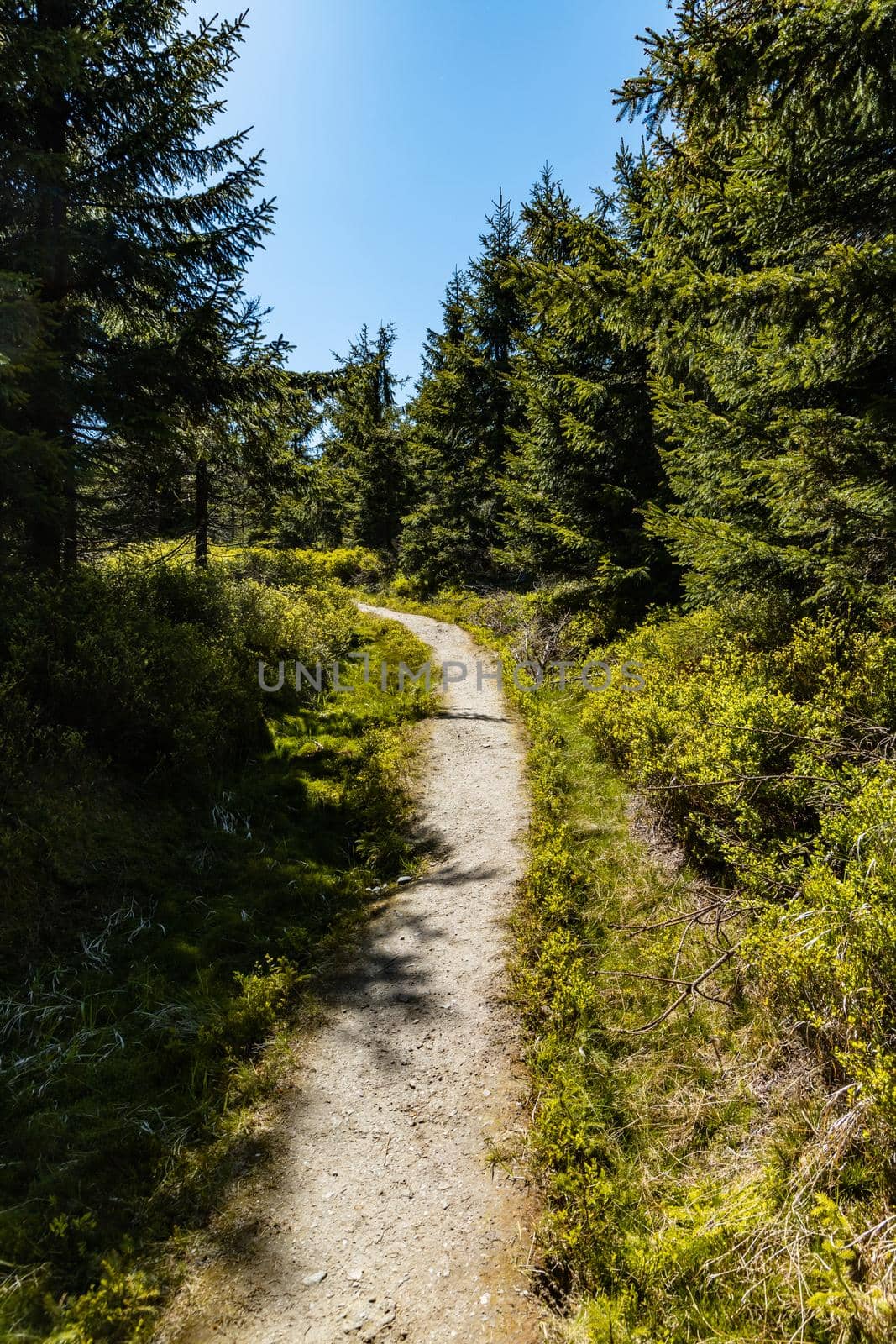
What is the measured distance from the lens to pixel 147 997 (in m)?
4.49

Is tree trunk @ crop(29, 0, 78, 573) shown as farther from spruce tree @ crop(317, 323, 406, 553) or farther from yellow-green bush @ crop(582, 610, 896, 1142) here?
spruce tree @ crop(317, 323, 406, 553)

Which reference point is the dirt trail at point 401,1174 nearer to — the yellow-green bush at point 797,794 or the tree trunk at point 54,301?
the yellow-green bush at point 797,794

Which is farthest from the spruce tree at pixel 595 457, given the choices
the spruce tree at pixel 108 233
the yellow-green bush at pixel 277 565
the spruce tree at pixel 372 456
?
the spruce tree at pixel 372 456

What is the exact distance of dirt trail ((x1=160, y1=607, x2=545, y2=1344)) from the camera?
107 inches

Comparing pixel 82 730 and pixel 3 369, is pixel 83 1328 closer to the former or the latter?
pixel 82 730

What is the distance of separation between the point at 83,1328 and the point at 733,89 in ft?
31.2

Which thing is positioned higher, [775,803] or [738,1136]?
[775,803]

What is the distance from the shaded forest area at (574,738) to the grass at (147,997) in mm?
29

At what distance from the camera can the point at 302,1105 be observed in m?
3.87

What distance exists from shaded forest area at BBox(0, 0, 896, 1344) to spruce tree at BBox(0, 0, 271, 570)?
6cm

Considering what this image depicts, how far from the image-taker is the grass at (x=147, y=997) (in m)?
2.96

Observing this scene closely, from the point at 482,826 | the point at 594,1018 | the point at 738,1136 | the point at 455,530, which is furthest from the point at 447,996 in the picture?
the point at 455,530

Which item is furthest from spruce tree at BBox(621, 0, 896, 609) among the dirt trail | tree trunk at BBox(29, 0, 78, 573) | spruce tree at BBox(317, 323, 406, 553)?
spruce tree at BBox(317, 323, 406, 553)

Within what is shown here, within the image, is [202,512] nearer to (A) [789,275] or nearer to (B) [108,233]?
(B) [108,233]
